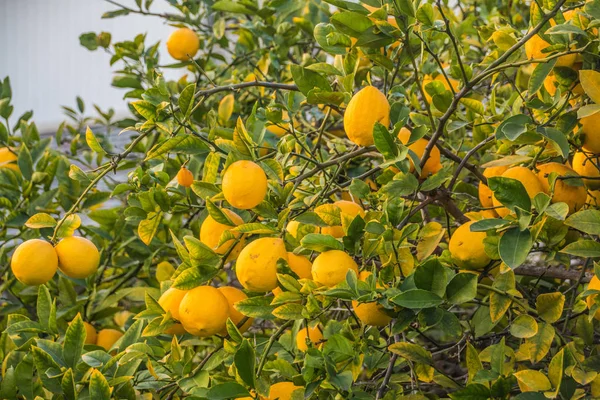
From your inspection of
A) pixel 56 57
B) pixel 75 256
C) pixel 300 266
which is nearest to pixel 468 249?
pixel 300 266

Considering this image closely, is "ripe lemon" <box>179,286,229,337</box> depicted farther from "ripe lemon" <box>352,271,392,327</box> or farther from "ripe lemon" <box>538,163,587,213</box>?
"ripe lemon" <box>538,163,587,213</box>

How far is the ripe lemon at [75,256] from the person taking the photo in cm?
109

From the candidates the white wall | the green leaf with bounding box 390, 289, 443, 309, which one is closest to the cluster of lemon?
the green leaf with bounding box 390, 289, 443, 309

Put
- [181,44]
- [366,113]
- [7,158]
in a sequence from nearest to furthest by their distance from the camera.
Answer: [366,113], [7,158], [181,44]

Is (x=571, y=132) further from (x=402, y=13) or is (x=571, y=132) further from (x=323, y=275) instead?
(x=323, y=275)

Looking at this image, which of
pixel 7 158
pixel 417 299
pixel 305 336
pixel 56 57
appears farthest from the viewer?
pixel 56 57

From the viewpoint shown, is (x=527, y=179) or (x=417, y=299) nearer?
(x=417, y=299)

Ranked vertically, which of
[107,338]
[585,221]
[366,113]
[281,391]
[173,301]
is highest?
[366,113]

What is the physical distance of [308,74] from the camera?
1000mm

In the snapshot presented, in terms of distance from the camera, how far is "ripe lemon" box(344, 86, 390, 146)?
34.8 inches

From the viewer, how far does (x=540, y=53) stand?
955 mm

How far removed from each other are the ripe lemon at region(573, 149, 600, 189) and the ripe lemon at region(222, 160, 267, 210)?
0.45 metres

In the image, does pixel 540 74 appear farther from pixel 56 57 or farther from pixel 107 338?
pixel 56 57

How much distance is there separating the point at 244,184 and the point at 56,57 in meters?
4.06
